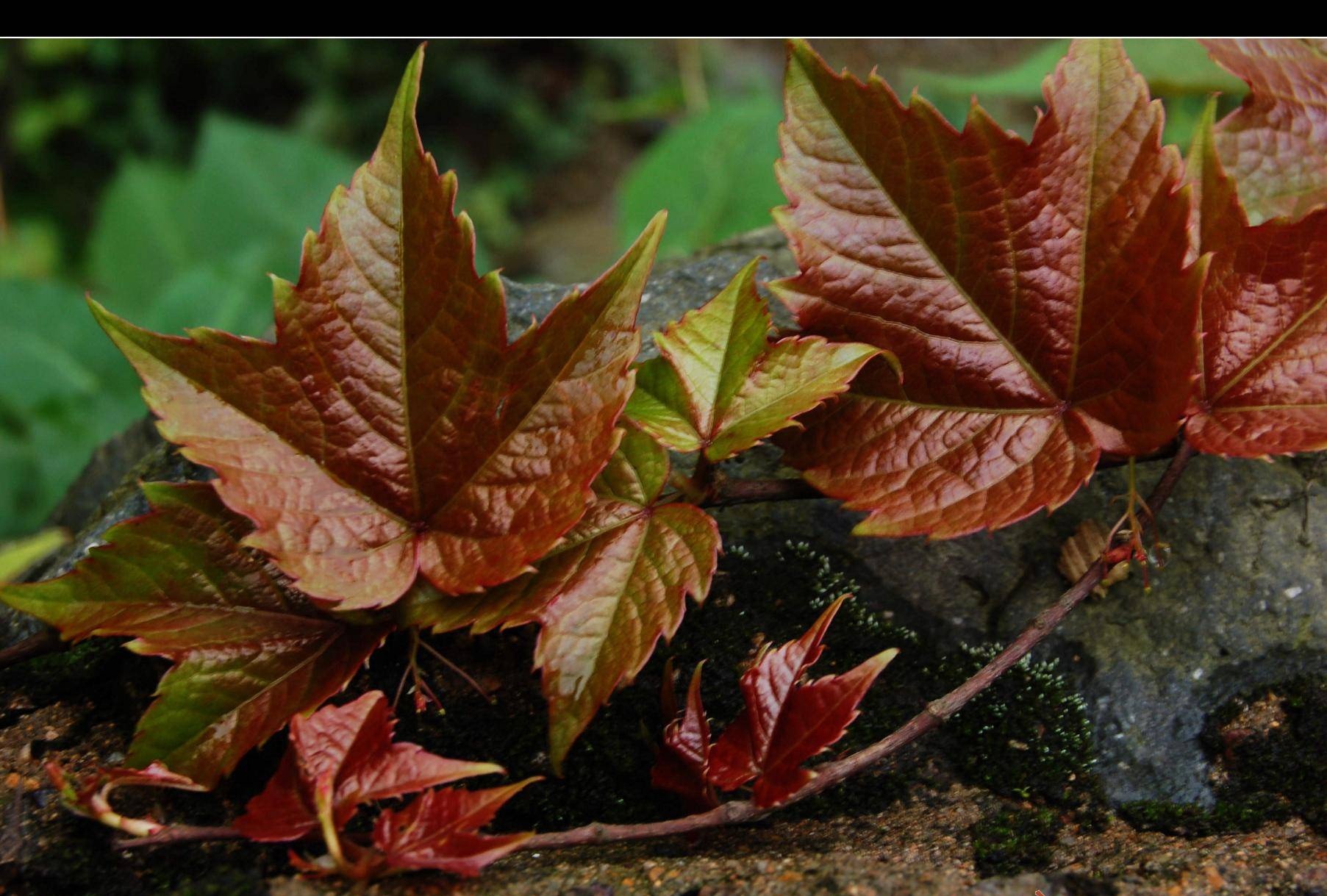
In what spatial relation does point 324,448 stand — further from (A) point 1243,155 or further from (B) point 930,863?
(A) point 1243,155

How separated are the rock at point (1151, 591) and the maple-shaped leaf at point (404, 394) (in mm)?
221

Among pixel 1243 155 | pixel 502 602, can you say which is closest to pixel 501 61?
pixel 1243 155

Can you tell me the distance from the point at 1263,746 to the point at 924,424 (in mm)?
344

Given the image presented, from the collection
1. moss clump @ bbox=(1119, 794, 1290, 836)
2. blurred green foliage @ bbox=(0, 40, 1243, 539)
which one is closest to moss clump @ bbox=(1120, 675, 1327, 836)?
moss clump @ bbox=(1119, 794, 1290, 836)

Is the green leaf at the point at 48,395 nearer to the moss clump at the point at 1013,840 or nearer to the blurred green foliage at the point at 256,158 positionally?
the blurred green foliage at the point at 256,158

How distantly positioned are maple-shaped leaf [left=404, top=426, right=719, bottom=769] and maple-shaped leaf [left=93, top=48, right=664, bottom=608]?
0.11 feet

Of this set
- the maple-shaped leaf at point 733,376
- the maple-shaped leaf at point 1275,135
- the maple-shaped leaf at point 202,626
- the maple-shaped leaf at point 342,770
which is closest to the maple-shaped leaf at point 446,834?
the maple-shaped leaf at point 342,770

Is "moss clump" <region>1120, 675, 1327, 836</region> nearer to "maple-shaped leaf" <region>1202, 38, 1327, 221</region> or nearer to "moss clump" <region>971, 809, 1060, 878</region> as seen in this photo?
"moss clump" <region>971, 809, 1060, 878</region>

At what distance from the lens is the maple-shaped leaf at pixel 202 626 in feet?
2.17

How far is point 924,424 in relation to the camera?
0.74 meters

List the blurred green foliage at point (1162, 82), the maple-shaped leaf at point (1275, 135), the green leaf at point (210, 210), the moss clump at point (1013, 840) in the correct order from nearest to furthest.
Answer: the moss clump at point (1013, 840) → the maple-shaped leaf at point (1275, 135) → the blurred green foliage at point (1162, 82) → the green leaf at point (210, 210)

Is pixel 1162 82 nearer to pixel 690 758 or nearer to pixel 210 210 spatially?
pixel 690 758

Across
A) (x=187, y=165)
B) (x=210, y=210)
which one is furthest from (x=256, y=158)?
(x=187, y=165)

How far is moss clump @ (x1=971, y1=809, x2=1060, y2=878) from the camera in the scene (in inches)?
26.6
